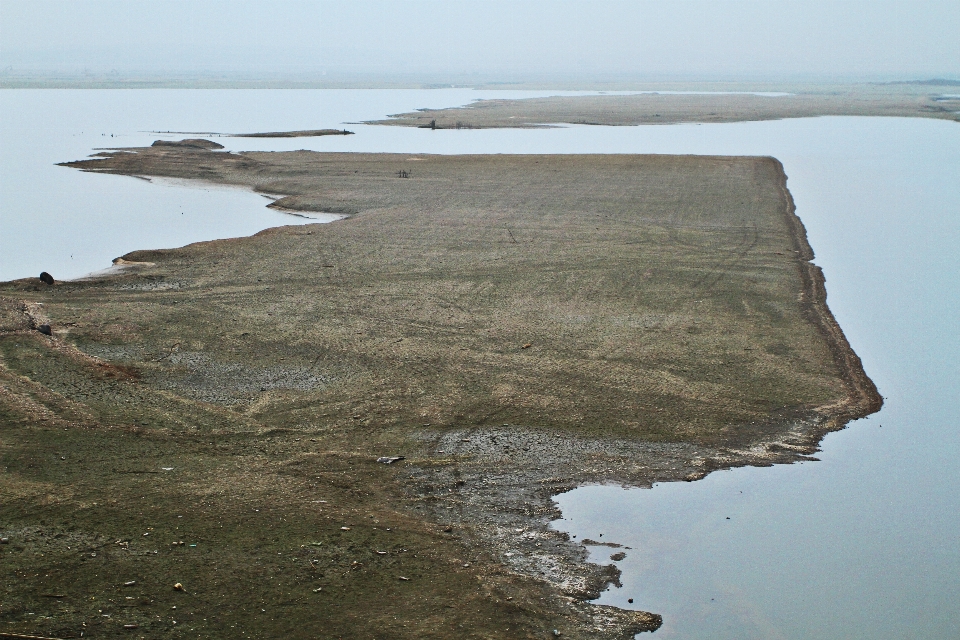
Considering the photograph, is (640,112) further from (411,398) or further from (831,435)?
(411,398)

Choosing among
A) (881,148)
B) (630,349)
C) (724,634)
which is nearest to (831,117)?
(881,148)

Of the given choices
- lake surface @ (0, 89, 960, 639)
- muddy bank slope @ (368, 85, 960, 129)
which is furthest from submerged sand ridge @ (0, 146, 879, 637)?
muddy bank slope @ (368, 85, 960, 129)

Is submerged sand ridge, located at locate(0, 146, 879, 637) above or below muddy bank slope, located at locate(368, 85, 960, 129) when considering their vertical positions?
below

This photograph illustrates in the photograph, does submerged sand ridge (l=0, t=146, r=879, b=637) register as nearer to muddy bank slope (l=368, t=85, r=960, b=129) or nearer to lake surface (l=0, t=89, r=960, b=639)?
lake surface (l=0, t=89, r=960, b=639)

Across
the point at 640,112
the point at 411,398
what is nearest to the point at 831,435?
the point at 411,398

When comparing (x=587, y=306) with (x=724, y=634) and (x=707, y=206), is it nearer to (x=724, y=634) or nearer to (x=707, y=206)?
(x=724, y=634)

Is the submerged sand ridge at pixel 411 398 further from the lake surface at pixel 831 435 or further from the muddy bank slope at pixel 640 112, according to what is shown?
the muddy bank slope at pixel 640 112
